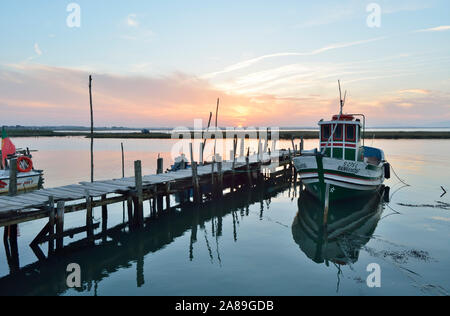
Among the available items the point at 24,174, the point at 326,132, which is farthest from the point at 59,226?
the point at 326,132

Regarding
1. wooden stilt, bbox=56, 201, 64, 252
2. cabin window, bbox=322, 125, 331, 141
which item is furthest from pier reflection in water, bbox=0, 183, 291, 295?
cabin window, bbox=322, 125, 331, 141

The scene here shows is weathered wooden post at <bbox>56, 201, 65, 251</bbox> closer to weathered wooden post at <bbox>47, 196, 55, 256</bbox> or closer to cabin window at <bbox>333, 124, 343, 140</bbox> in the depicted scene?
weathered wooden post at <bbox>47, 196, 55, 256</bbox>

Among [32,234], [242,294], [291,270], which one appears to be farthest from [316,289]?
[32,234]

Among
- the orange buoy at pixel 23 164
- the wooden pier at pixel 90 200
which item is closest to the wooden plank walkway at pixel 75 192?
the wooden pier at pixel 90 200

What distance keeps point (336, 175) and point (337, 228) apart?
133 inches

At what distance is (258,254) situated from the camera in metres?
11.6

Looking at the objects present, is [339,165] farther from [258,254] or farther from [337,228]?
[258,254]

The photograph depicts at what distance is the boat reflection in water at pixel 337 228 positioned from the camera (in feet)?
38.5

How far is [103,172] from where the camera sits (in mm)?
30734

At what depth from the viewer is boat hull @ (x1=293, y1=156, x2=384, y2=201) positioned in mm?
17062

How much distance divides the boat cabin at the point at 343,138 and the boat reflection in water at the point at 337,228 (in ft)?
9.72

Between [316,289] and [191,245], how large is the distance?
18.1 feet
